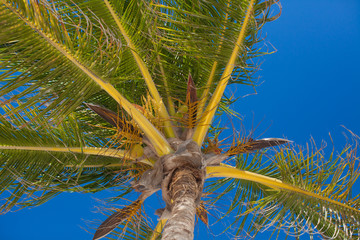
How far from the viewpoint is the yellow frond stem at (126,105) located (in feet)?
7.29

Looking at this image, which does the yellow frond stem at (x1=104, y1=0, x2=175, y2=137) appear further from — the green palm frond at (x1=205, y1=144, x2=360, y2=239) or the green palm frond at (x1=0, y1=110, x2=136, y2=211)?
the green palm frond at (x1=205, y1=144, x2=360, y2=239)

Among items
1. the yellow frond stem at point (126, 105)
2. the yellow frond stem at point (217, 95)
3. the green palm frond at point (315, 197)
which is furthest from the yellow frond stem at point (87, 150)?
the green palm frond at point (315, 197)

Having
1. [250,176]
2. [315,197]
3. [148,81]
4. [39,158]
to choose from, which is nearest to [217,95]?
[148,81]

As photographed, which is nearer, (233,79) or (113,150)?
(113,150)

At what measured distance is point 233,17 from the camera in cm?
309

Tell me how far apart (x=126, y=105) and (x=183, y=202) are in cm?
81

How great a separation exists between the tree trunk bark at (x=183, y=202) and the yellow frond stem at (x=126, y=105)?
232 mm

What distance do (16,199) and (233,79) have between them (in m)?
2.01

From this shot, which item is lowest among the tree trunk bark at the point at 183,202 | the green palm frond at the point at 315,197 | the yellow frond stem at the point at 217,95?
the tree trunk bark at the point at 183,202

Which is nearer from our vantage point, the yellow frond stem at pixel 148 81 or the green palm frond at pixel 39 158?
the green palm frond at pixel 39 158

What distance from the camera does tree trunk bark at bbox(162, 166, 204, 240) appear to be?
1823 millimetres

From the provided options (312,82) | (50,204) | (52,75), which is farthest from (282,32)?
(52,75)

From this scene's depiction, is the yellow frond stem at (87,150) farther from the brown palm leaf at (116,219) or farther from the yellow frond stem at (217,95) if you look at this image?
the yellow frond stem at (217,95)

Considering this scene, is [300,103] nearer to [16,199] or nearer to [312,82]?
[312,82]
